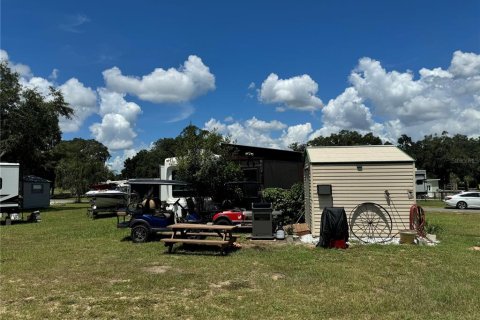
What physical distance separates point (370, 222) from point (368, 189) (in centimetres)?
94

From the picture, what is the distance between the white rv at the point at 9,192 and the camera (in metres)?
18.0

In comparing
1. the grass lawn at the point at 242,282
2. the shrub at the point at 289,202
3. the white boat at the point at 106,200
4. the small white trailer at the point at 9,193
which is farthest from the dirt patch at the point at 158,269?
the white boat at the point at 106,200

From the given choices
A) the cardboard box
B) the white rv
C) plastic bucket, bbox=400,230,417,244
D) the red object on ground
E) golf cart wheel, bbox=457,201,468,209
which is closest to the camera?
the red object on ground

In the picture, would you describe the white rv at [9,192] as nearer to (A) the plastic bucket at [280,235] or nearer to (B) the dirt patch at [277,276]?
(A) the plastic bucket at [280,235]

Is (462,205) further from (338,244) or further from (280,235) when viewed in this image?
(338,244)

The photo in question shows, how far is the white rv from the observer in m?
18.0

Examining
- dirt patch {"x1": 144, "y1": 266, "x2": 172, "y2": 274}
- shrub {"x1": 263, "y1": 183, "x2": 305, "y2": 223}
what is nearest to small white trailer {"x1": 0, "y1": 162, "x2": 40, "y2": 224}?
shrub {"x1": 263, "y1": 183, "x2": 305, "y2": 223}

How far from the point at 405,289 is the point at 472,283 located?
1.26 metres

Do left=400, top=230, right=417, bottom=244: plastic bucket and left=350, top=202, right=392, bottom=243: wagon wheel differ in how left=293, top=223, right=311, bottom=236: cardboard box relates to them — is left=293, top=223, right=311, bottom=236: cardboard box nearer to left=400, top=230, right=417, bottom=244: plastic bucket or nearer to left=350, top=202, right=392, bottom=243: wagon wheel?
left=350, top=202, right=392, bottom=243: wagon wheel

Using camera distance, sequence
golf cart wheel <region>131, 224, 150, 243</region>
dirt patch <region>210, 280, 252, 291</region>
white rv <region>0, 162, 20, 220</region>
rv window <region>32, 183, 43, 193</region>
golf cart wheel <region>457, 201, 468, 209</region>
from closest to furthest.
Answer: dirt patch <region>210, 280, 252, 291</region>, golf cart wheel <region>131, 224, 150, 243</region>, white rv <region>0, 162, 20, 220</region>, golf cart wheel <region>457, 201, 468, 209</region>, rv window <region>32, 183, 43, 193</region>

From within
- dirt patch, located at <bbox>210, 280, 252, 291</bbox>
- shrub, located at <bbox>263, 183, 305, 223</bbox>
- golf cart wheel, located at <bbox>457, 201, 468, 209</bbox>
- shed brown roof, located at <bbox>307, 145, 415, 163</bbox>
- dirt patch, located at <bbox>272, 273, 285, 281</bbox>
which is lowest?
dirt patch, located at <bbox>210, 280, 252, 291</bbox>

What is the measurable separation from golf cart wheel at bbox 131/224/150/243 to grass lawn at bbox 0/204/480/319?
0.58 m

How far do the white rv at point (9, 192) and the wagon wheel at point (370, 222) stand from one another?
47.8 feet

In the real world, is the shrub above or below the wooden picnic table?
above
